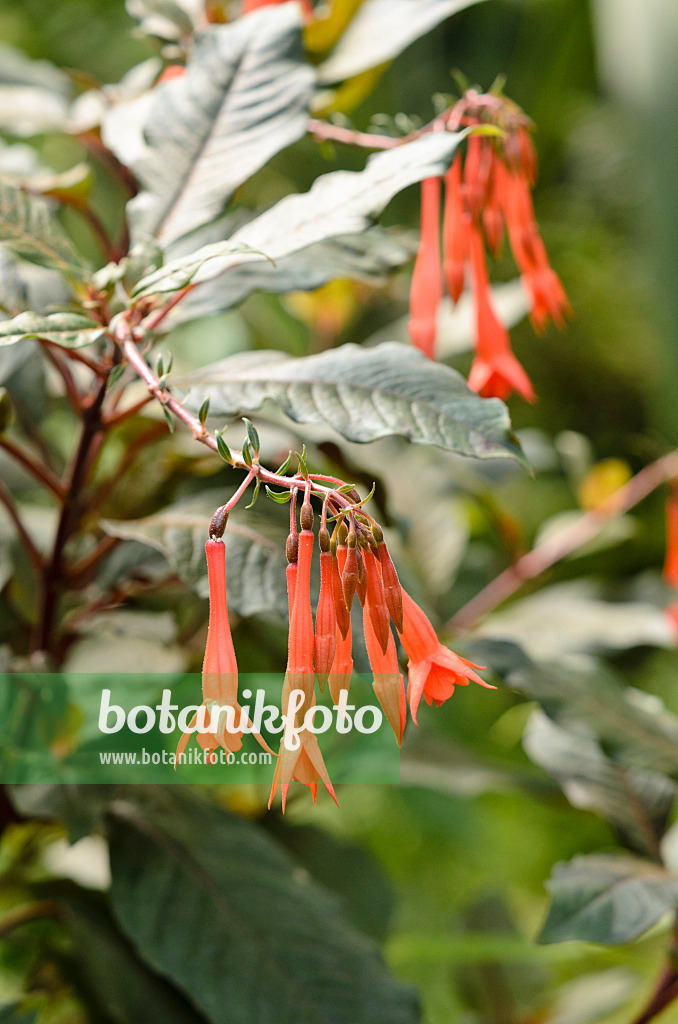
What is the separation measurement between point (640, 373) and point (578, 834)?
1.05 meters

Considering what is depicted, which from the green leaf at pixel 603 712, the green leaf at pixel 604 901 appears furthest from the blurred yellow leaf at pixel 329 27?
the green leaf at pixel 604 901

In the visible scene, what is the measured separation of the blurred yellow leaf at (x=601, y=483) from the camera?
849 millimetres

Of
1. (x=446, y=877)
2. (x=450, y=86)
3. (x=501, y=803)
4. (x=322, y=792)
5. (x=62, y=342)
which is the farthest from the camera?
(x=450, y=86)

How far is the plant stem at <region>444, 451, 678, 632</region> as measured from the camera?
746 millimetres

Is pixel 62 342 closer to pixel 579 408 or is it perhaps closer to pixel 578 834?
pixel 578 834

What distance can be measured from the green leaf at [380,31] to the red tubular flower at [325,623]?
42 centimetres

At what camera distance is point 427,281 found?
0.42 meters

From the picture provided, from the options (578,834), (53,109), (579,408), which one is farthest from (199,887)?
(579,408)

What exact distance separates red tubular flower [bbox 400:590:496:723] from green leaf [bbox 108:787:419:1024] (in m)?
0.23

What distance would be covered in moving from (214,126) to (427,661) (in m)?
0.35

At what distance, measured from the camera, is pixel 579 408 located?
72.3 inches

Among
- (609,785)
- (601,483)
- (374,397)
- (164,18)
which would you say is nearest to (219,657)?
(374,397)

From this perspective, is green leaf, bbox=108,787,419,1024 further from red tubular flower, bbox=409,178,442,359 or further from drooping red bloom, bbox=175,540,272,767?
red tubular flower, bbox=409,178,442,359

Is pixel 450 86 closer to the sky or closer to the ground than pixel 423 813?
closer to the sky
